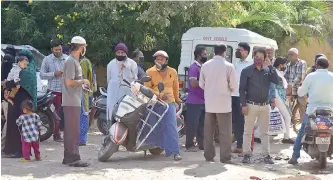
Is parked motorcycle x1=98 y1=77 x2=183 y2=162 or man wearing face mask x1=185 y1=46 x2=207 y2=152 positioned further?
man wearing face mask x1=185 y1=46 x2=207 y2=152

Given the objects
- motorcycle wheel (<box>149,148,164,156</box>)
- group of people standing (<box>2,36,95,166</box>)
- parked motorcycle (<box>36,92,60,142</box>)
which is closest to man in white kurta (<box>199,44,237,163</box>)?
motorcycle wheel (<box>149,148,164,156</box>)

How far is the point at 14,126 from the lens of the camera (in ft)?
27.7

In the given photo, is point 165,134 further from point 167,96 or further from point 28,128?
point 28,128

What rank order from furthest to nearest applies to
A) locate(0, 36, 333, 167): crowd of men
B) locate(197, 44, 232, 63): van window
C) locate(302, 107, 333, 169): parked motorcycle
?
locate(197, 44, 232, 63): van window < locate(302, 107, 333, 169): parked motorcycle < locate(0, 36, 333, 167): crowd of men

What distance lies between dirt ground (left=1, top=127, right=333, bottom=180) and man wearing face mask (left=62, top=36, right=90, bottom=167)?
7.9 inches

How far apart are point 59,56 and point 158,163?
10.3 ft

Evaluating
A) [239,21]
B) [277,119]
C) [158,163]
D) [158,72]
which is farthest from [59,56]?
[239,21]

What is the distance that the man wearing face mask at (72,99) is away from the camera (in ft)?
25.2

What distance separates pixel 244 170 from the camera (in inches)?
298

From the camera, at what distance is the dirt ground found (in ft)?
23.6

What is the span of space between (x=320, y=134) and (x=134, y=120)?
2.46 m

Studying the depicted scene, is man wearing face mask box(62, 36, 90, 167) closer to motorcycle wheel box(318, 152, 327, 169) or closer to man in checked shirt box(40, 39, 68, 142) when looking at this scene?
man in checked shirt box(40, 39, 68, 142)

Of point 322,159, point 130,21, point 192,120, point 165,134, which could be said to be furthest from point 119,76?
point 130,21

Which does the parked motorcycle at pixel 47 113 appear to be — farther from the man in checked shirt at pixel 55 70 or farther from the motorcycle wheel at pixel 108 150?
the motorcycle wheel at pixel 108 150
